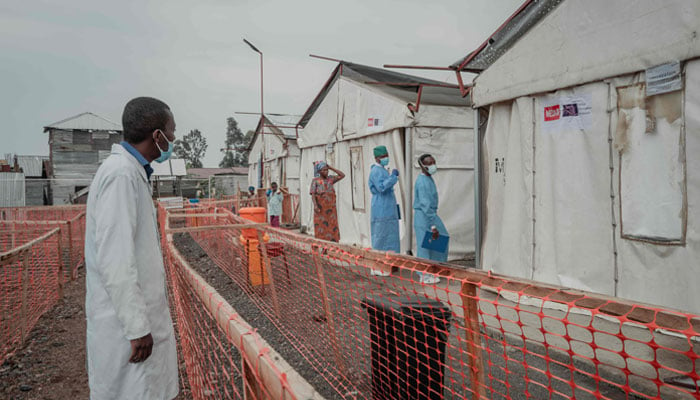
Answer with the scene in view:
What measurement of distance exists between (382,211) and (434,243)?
113cm

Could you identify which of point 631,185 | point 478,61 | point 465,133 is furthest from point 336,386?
point 465,133

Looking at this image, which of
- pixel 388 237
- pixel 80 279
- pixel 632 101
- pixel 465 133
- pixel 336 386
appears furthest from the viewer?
pixel 465 133

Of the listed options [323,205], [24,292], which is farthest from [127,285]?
[323,205]

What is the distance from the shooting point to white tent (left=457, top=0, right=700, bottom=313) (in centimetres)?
380

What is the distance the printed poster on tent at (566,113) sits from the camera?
184 inches

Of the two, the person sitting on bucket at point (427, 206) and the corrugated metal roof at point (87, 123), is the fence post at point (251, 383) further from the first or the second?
the corrugated metal roof at point (87, 123)

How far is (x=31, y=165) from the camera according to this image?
1304 inches

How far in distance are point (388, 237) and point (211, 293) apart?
540 cm

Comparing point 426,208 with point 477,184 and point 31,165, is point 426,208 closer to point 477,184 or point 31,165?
point 477,184

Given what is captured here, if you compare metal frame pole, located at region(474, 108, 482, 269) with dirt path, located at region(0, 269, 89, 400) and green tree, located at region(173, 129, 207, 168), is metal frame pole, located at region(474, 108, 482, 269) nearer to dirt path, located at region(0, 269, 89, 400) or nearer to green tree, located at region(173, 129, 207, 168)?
dirt path, located at region(0, 269, 89, 400)

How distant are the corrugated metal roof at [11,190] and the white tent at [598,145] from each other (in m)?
23.3

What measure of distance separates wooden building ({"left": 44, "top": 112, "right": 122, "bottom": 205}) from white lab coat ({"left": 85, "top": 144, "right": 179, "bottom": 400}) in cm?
2950

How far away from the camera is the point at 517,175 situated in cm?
561

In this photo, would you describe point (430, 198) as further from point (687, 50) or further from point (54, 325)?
point (54, 325)
